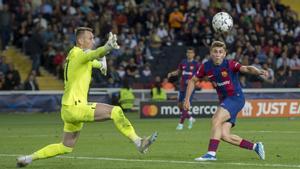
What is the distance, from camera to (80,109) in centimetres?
1352

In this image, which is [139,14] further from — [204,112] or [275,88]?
[204,112]

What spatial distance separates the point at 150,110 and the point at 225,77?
1480 cm

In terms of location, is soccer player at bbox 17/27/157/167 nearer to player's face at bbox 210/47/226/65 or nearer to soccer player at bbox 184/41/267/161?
soccer player at bbox 184/41/267/161

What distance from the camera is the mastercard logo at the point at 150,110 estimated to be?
29.9 metres

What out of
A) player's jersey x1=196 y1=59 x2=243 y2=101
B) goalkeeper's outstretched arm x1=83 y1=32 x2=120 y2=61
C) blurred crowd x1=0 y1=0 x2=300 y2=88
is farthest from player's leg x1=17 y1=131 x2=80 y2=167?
blurred crowd x1=0 y1=0 x2=300 y2=88

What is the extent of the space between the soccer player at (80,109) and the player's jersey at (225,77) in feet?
6.79

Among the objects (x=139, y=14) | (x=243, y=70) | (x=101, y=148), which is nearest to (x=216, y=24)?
(x=101, y=148)

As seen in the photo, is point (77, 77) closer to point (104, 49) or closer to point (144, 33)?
point (104, 49)

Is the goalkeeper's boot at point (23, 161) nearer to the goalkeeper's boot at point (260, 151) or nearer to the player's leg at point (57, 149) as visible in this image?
the player's leg at point (57, 149)

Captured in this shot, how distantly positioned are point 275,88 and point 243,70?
20.7 m

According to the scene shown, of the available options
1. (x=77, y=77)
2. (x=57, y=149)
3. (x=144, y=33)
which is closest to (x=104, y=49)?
(x=77, y=77)

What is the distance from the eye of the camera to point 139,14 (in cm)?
3812

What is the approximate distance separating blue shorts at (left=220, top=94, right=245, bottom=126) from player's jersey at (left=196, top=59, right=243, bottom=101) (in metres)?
0.07

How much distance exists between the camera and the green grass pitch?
14.4 m
